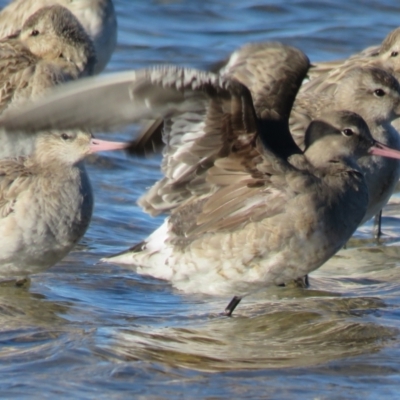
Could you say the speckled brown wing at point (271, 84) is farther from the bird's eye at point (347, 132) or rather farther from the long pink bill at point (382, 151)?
the long pink bill at point (382, 151)

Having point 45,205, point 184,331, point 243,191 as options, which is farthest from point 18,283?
point 243,191

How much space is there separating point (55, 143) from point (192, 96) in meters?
1.98

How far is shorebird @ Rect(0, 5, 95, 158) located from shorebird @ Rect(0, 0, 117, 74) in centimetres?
123

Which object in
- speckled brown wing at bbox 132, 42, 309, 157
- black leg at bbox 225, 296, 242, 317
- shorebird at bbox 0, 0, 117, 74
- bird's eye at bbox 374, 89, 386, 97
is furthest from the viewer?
shorebird at bbox 0, 0, 117, 74

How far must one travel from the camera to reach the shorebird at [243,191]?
20.4 feet

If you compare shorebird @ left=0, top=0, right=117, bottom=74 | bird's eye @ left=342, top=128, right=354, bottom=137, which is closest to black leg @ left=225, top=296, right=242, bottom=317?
bird's eye @ left=342, top=128, right=354, bottom=137

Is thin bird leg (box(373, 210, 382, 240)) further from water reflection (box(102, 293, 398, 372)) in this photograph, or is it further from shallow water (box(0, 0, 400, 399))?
water reflection (box(102, 293, 398, 372))

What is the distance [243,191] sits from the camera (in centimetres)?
692

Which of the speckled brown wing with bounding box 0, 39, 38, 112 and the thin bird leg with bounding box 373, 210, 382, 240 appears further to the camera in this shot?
the speckled brown wing with bounding box 0, 39, 38, 112

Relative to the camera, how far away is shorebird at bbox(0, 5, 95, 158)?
9.50 metres

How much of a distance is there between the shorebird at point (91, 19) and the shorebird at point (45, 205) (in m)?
3.80

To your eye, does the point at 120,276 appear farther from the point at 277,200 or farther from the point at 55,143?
the point at 277,200

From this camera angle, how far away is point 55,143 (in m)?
7.76

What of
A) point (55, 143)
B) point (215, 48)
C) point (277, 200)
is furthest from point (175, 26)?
point (277, 200)
